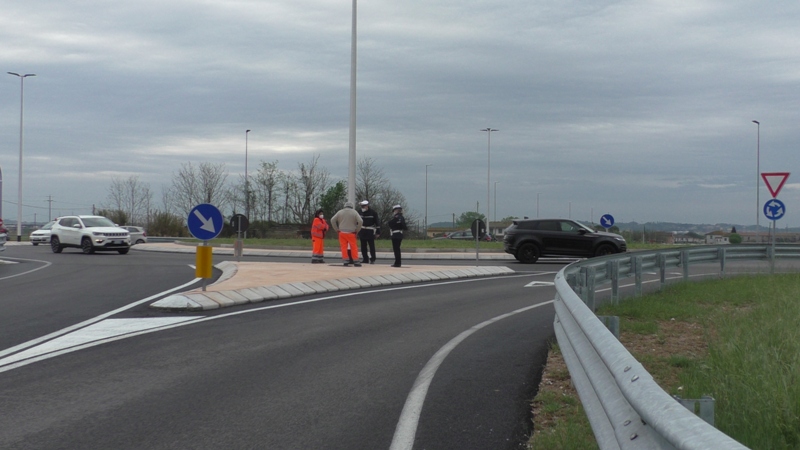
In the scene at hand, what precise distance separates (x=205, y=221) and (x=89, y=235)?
20501mm

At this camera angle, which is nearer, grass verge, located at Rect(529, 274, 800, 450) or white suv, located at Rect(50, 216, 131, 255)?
grass verge, located at Rect(529, 274, 800, 450)

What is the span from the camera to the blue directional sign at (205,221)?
1345 centimetres

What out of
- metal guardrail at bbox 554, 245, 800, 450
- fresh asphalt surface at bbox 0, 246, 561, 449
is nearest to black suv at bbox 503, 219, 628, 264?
fresh asphalt surface at bbox 0, 246, 561, 449

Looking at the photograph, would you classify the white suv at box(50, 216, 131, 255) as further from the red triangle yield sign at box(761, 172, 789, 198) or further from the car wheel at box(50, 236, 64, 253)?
the red triangle yield sign at box(761, 172, 789, 198)

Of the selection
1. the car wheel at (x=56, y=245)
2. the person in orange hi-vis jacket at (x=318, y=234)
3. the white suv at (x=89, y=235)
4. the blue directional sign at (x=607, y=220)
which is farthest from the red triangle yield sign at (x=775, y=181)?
the car wheel at (x=56, y=245)

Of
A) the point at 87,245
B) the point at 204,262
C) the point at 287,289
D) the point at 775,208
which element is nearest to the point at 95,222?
the point at 87,245

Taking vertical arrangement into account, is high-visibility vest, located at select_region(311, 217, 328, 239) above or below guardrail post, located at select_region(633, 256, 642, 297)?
above

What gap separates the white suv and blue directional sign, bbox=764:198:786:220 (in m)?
23.8

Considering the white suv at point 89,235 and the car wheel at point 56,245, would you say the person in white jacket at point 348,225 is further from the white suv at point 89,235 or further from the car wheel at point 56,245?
the car wheel at point 56,245

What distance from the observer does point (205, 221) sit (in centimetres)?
1352

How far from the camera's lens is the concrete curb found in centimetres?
1231

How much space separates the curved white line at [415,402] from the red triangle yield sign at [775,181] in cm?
1480

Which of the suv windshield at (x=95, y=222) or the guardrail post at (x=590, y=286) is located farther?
the suv windshield at (x=95, y=222)

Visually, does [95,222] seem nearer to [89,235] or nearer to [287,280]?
[89,235]
